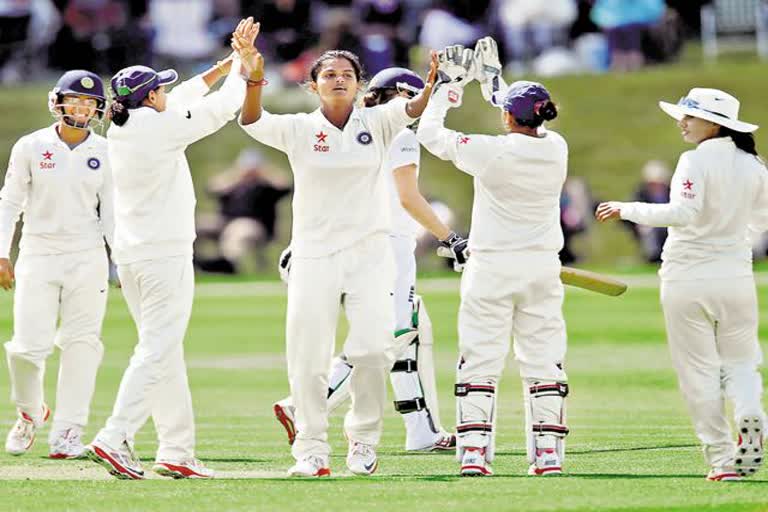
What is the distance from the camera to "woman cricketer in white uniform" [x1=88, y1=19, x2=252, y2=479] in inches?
378

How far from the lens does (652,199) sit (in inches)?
1040

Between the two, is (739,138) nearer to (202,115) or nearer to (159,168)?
(202,115)

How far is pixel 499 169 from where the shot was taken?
9.59 meters

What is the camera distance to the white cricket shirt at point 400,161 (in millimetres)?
10758

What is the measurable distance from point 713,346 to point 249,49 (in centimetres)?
270

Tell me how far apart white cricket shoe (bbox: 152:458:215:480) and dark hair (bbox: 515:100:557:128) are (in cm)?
237

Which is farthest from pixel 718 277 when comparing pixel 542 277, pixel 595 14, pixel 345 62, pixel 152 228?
pixel 595 14

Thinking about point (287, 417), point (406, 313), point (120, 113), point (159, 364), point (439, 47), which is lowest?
point (287, 417)

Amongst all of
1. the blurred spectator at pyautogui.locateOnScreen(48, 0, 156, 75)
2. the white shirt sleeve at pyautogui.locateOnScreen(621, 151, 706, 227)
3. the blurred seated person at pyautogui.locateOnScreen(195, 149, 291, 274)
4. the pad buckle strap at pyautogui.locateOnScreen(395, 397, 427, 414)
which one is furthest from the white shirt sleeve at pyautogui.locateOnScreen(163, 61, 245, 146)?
the blurred spectator at pyautogui.locateOnScreen(48, 0, 156, 75)

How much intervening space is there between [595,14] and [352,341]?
20.7 m

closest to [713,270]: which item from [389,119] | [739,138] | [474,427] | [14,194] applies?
[739,138]

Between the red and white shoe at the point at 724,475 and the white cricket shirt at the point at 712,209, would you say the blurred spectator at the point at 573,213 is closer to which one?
the white cricket shirt at the point at 712,209

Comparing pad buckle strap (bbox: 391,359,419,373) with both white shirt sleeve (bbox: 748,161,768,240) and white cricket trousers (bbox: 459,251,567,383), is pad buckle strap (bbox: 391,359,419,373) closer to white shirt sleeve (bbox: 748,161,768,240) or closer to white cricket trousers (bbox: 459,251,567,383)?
white cricket trousers (bbox: 459,251,567,383)

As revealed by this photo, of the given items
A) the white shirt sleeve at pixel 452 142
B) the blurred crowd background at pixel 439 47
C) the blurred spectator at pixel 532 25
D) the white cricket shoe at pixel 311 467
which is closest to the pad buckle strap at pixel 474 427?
the white cricket shoe at pixel 311 467
